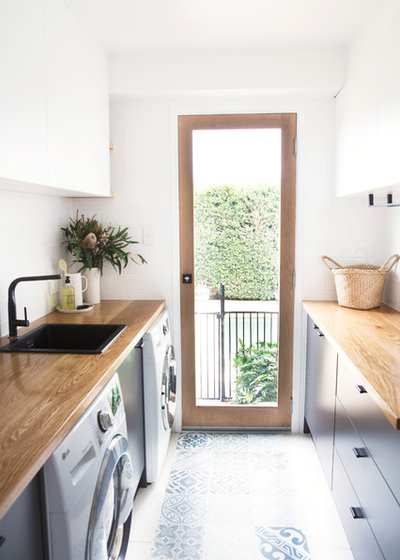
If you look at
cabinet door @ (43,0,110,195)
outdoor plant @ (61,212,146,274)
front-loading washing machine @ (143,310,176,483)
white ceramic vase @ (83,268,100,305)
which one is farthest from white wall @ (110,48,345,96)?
front-loading washing machine @ (143,310,176,483)

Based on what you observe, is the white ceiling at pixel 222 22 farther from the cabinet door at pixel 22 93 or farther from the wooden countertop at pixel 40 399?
the wooden countertop at pixel 40 399

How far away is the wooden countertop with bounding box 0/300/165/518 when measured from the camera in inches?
38.8

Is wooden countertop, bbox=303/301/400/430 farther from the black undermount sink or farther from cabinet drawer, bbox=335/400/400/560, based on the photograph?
the black undermount sink

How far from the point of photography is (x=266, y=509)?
226 centimetres

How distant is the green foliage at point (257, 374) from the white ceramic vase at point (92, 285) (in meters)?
1.04

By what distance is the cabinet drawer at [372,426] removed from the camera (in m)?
1.34

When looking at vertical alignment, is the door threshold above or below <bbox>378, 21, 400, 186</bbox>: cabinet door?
below

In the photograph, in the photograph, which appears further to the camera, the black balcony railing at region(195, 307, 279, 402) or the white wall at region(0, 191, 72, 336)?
the black balcony railing at region(195, 307, 279, 402)

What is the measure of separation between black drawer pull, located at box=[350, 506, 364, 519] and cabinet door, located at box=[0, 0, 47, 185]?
69.2 inches

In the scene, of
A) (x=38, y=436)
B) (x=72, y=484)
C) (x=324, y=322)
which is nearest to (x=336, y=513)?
(x=324, y=322)

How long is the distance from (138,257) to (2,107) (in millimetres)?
1606

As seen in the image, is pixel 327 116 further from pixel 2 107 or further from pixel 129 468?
pixel 129 468

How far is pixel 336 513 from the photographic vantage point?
221 cm

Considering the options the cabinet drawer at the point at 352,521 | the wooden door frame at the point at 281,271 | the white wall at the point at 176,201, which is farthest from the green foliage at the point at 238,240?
the cabinet drawer at the point at 352,521
